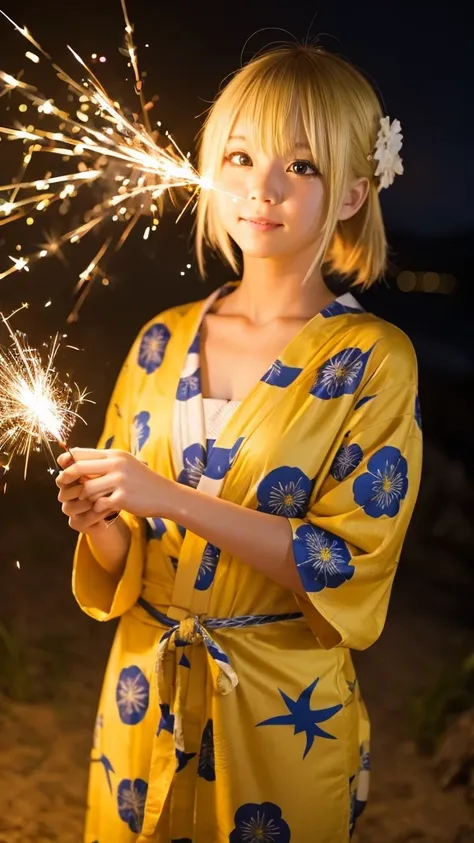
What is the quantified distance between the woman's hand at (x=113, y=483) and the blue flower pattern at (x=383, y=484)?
24 cm

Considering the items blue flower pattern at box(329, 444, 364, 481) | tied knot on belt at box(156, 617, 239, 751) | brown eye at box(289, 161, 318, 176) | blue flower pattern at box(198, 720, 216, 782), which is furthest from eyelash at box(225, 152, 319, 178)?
blue flower pattern at box(198, 720, 216, 782)

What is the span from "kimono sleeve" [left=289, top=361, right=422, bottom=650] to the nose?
259 millimetres

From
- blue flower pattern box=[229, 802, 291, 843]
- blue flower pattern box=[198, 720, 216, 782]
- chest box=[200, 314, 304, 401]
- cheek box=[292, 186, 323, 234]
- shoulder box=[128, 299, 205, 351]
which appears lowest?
blue flower pattern box=[229, 802, 291, 843]

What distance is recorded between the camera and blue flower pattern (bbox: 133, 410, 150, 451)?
4.28ft

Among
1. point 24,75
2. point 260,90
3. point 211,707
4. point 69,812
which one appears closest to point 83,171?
point 24,75

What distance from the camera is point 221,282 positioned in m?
1.75

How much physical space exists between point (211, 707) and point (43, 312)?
2.53ft

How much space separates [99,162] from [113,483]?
57 cm

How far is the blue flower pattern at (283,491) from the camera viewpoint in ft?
3.99

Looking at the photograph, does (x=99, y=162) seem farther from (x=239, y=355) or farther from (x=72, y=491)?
(x=72, y=491)

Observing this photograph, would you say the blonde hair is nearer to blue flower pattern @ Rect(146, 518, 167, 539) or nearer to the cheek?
the cheek

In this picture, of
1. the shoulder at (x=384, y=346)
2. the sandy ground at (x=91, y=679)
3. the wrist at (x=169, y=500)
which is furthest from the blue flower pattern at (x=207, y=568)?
the sandy ground at (x=91, y=679)

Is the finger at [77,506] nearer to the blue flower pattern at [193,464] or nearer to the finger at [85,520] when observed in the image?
the finger at [85,520]

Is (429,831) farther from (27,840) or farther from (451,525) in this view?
(27,840)
